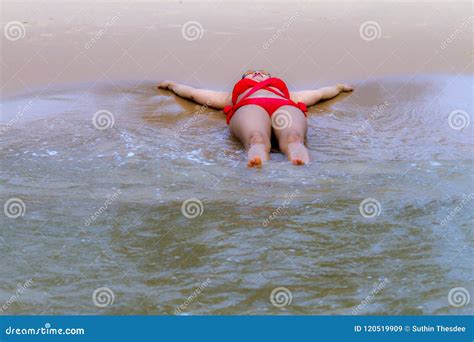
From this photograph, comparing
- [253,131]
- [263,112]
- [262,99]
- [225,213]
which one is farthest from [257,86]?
[225,213]

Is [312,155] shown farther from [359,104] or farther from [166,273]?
[166,273]

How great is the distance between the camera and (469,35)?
8.45 meters

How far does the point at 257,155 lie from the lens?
512 cm

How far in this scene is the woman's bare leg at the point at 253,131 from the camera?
5195 millimetres

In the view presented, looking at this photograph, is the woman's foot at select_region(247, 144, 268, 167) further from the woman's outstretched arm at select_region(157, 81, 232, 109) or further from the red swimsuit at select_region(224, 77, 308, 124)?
the woman's outstretched arm at select_region(157, 81, 232, 109)

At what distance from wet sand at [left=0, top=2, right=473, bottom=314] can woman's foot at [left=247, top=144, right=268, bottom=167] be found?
79 millimetres

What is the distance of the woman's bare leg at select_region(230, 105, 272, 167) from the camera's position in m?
5.20

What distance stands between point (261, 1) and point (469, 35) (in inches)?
129

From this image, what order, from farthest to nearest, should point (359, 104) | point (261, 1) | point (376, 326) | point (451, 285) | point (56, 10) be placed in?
point (261, 1) → point (56, 10) → point (359, 104) → point (451, 285) → point (376, 326)

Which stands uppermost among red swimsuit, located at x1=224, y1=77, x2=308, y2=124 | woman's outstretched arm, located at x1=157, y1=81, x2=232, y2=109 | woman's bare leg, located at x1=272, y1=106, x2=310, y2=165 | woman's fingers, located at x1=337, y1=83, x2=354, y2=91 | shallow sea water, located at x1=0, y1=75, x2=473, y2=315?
woman's fingers, located at x1=337, y1=83, x2=354, y2=91

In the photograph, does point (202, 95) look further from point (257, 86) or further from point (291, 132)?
point (291, 132)

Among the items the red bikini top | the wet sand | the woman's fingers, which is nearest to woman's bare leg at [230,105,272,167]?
the wet sand

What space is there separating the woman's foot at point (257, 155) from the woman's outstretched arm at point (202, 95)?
121cm

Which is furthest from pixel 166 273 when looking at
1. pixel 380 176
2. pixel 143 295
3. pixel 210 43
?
pixel 210 43
